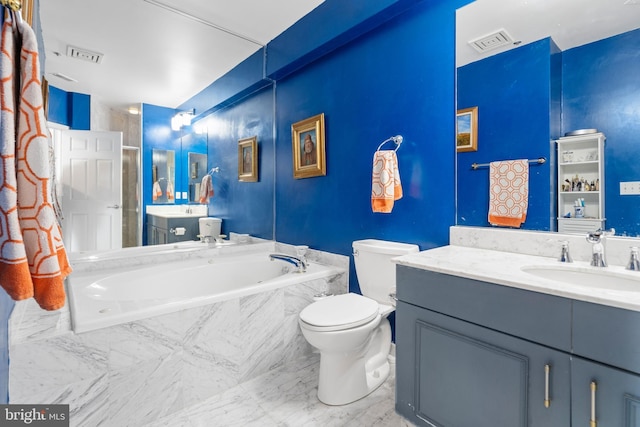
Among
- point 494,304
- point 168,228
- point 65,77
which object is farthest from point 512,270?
point 65,77

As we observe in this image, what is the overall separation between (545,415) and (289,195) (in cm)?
228

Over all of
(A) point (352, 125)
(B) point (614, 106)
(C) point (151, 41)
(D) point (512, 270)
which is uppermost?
(C) point (151, 41)

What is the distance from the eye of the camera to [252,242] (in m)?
3.12

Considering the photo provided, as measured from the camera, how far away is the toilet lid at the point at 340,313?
1.55m

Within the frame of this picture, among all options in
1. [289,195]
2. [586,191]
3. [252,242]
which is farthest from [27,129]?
[252,242]

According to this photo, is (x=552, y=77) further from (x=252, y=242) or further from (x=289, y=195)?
(x=252, y=242)

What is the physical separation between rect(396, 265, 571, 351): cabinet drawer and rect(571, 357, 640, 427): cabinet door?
0.25ft

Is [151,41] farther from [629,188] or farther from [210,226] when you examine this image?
[629,188]

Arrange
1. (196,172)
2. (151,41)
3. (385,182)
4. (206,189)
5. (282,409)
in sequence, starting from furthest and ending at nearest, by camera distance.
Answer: (206,189), (196,172), (151,41), (385,182), (282,409)

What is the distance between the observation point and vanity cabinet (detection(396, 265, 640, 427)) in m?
0.84

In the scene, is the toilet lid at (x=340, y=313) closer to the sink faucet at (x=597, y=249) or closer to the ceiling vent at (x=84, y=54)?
A: the sink faucet at (x=597, y=249)

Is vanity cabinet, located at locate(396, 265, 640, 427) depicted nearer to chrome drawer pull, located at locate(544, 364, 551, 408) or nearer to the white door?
chrome drawer pull, located at locate(544, 364, 551, 408)

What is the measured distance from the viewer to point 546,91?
1.41 metres

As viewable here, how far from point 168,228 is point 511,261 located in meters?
2.50
